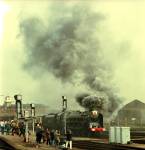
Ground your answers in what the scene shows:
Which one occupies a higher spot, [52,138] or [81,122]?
[81,122]

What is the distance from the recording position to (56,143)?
4044cm

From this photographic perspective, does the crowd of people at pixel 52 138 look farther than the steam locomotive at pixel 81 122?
No

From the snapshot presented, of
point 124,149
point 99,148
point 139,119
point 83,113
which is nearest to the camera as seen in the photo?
point 124,149

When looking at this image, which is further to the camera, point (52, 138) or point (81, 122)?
point (81, 122)

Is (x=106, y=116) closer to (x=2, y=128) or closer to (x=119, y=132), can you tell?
(x=2, y=128)

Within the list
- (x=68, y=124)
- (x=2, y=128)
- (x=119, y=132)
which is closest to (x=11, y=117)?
(x=2, y=128)

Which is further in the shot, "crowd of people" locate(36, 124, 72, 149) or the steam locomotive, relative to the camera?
the steam locomotive

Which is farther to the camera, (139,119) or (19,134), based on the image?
(139,119)

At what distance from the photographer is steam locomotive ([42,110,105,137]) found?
53.2 meters

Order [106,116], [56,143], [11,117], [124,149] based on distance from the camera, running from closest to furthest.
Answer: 1. [124,149]
2. [56,143]
3. [106,116]
4. [11,117]

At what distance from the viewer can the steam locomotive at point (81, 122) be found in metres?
53.2

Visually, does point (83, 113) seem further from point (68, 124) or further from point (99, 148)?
point (99, 148)

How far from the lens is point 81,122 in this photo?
53500 mm

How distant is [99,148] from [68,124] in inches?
733
